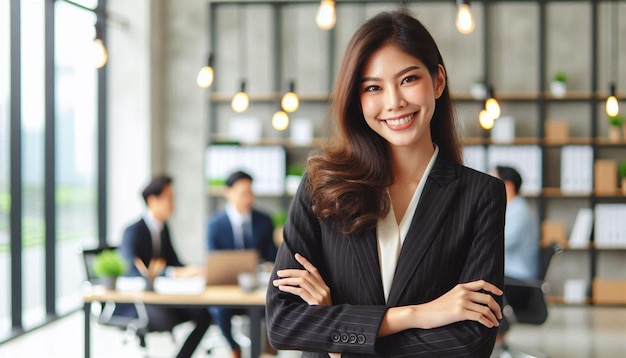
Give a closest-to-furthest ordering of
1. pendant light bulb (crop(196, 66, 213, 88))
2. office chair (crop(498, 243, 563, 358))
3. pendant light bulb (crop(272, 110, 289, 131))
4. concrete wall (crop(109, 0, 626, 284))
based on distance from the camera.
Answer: office chair (crop(498, 243, 563, 358)) → pendant light bulb (crop(196, 66, 213, 88)) → pendant light bulb (crop(272, 110, 289, 131)) → concrete wall (crop(109, 0, 626, 284))

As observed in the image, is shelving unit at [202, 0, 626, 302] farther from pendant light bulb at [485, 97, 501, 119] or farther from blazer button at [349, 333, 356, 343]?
blazer button at [349, 333, 356, 343]

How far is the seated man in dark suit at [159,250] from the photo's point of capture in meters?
5.66

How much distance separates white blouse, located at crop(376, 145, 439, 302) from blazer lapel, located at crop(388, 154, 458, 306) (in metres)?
0.02

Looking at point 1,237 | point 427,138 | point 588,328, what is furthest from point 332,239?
point 588,328

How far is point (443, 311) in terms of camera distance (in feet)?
6.02

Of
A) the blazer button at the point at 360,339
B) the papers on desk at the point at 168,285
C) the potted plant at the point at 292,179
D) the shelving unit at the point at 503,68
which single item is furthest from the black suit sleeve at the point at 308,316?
the shelving unit at the point at 503,68

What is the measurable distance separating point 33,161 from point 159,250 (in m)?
1.98

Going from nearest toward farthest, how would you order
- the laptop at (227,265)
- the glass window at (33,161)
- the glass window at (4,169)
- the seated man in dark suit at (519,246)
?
1. the laptop at (227,265)
2. the seated man in dark suit at (519,246)
3. the glass window at (4,169)
4. the glass window at (33,161)

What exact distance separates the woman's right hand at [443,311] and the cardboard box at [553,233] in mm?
7097

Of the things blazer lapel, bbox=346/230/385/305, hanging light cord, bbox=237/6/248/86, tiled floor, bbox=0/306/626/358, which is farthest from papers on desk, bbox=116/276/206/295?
hanging light cord, bbox=237/6/248/86

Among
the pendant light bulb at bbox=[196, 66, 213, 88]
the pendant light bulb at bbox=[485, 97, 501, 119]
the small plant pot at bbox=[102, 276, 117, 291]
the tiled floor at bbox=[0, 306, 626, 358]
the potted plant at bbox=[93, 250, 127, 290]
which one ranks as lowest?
the tiled floor at bbox=[0, 306, 626, 358]

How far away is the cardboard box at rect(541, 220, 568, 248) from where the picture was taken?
865 centimetres

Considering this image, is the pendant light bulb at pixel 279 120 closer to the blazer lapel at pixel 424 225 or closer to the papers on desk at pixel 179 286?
the papers on desk at pixel 179 286

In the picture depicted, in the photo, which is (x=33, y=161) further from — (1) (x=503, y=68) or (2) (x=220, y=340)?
(1) (x=503, y=68)
